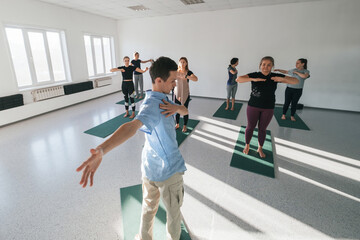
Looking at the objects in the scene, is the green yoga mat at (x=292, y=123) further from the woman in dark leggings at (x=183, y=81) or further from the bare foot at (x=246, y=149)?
the woman in dark leggings at (x=183, y=81)

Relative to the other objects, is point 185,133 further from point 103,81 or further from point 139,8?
point 103,81

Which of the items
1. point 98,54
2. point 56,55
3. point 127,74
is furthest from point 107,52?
point 127,74

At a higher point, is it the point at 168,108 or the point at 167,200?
the point at 168,108

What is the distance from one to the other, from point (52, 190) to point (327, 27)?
24.8ft

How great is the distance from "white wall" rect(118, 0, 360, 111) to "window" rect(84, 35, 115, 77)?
5.89 feet

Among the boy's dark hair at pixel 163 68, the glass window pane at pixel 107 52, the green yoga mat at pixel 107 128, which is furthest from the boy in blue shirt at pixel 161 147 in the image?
the glass window pane at pixel 107 52

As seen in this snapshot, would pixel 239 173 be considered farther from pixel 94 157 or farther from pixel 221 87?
pixel 221 87

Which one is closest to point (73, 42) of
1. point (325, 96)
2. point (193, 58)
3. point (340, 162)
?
point (193, 58)

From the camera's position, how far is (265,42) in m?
6.12

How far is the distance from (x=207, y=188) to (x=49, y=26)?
6265 millimetres

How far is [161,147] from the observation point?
3.92 ft

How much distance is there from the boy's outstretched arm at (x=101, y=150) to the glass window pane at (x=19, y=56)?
228 inches

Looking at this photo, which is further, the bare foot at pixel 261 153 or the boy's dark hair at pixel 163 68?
the bare foot at pixel 261 153

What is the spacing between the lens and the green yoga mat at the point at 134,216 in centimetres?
178
